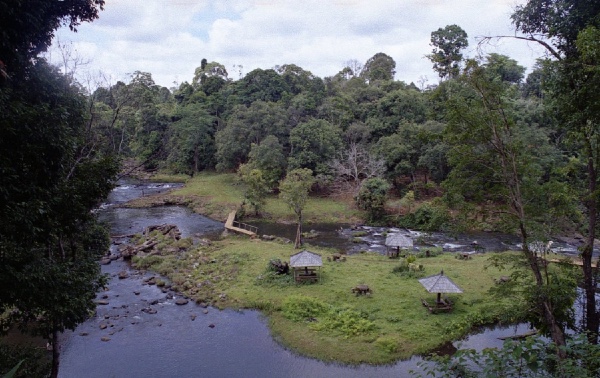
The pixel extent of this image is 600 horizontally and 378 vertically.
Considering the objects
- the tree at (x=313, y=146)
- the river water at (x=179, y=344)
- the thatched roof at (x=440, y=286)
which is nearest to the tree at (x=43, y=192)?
the river water at (x=179, y=344)

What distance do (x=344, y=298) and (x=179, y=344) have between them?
7984 millimetres

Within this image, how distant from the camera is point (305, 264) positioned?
21656 millimetres

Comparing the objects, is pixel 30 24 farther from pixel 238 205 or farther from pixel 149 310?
pixel 238 205

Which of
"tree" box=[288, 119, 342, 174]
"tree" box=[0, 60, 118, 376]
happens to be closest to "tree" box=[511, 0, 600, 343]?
"tree" box=[0, 60, 118, 376]

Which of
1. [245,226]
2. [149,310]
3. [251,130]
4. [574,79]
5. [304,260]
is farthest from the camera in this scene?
[251,130]

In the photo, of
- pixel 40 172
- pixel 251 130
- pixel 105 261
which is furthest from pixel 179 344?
pixel 251 130

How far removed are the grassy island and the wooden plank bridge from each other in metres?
1.01

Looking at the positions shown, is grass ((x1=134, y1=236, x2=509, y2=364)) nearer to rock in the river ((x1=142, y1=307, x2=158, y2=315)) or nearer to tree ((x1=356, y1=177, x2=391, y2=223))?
rock in the river ((x1=142, y1=307, x2=158, y2=315))

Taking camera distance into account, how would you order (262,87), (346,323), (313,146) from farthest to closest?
(262,87) → (313,146) → (346,323)

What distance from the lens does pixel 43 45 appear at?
10078 mm

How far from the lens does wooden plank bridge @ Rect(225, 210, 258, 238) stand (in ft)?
110

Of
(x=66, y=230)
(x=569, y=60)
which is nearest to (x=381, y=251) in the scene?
(x=569, y=60)

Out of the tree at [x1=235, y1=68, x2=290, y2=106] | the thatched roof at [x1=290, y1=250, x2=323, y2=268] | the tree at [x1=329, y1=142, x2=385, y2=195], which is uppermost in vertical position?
the tree at [x1=235, y1=68, x2=290, y2=106]

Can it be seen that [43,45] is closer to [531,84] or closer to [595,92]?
[595,92]
